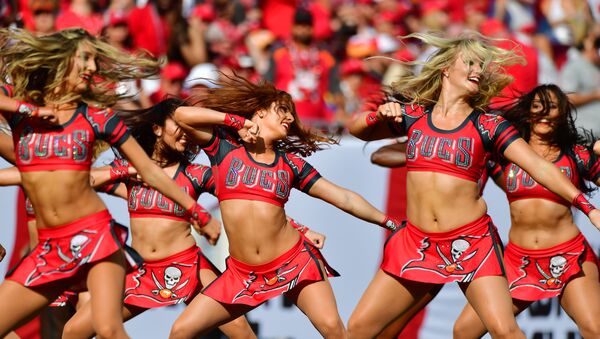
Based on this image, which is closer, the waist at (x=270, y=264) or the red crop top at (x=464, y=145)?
the red crop top at (x=464, y=145)

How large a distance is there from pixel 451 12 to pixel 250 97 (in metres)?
8.10

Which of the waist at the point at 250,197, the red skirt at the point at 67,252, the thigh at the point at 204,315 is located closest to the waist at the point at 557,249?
the waist at the point at 250,197

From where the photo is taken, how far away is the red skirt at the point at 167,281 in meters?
7.85

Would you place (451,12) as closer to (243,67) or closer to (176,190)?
(243,67)

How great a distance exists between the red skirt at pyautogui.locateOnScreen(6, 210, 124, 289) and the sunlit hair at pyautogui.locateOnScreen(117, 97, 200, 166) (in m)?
1.43

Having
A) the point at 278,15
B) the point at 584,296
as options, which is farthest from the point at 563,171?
the point at 278,15

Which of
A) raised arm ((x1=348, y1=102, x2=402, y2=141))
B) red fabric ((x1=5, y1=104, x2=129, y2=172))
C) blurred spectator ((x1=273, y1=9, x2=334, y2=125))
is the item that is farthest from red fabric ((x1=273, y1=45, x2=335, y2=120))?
red fabric ((x1=5, y1=104, x2=129, y2=172))

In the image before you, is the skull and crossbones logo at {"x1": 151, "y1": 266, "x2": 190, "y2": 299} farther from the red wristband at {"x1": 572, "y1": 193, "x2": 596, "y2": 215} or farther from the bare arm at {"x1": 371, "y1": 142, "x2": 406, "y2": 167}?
the red wristband at {"x1": 572, "y1": 193, "x2": 596, "y2": 215}

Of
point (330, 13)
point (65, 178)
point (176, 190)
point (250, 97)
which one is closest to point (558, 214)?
point (250, 97)

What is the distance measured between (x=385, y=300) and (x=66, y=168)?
211 centimetres

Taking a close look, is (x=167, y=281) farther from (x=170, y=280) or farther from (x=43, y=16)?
(x=43, y=16)

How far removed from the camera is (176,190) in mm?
6645

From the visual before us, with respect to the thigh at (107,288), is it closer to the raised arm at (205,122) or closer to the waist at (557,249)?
the raised arm at (205,122)

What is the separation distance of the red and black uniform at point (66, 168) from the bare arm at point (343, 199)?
4.59 ft
